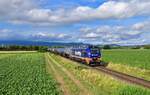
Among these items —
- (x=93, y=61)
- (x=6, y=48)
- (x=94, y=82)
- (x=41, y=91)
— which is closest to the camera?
(x=41, y=91)

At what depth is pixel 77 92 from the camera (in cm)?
2284

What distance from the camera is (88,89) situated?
2423 cm

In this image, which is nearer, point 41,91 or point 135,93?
point 135,93

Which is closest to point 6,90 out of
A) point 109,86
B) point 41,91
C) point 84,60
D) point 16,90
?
point 16,90

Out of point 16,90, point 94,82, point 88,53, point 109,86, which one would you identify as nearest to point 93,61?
point 88,53

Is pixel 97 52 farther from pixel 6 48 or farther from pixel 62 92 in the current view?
pixel 6 48

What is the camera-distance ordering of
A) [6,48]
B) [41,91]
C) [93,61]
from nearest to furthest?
[41,91] < [93,61] < [6,48]

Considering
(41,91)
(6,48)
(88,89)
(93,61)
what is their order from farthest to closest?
(6,48)
(93,61)
(88,89)
(41,91)

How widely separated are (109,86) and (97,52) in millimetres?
27242

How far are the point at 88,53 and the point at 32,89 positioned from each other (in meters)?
30.4

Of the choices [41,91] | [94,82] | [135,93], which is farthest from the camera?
[94,82]

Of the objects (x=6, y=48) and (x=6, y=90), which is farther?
(x=6, y=48)

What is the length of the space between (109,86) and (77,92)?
3.83m

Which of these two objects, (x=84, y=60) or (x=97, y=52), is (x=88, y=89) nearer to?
(x=97, y=52)
